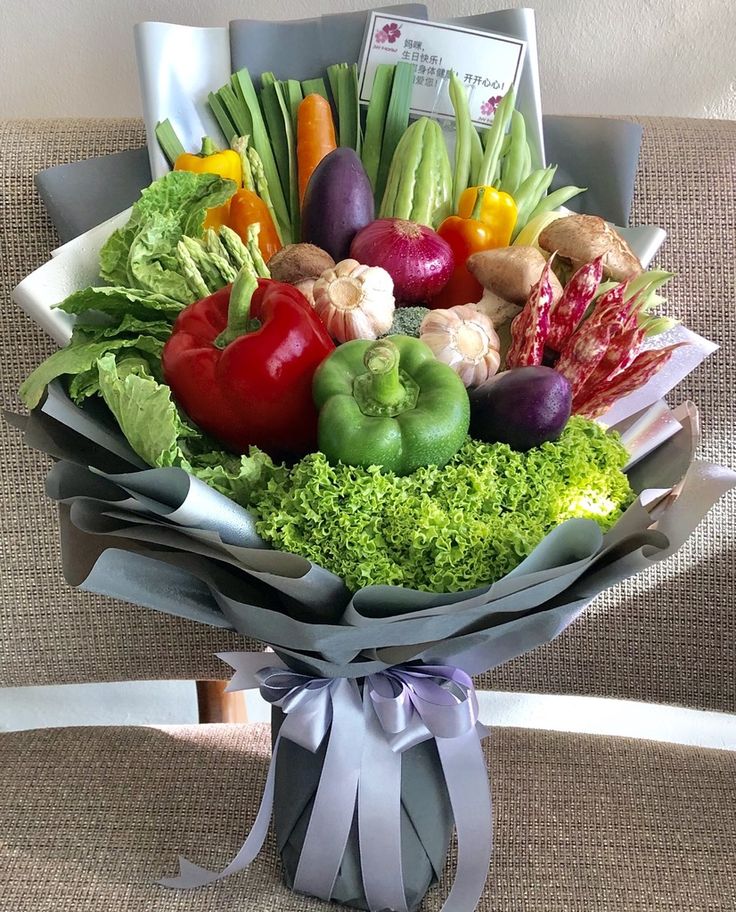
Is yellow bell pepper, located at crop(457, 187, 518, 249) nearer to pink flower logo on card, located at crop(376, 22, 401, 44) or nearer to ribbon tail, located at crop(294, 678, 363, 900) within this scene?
pink flower logo on card, located at crop(376, 22, 401, 44)

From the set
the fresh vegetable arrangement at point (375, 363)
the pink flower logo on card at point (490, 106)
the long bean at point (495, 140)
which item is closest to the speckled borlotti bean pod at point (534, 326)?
the fresh vegetable arrangement at point (375, 363)

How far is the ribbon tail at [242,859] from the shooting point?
2.54ft

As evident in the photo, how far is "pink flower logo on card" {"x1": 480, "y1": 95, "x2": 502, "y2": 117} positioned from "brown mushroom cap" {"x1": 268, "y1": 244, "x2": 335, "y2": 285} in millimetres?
324

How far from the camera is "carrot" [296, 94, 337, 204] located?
88 centimetres

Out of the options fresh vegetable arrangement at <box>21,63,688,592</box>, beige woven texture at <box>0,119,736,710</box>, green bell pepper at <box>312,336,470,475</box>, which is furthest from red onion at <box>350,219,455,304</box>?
beige woven texture at <box>0,119,736,710</box>

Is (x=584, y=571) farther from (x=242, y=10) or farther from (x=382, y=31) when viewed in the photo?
(x=242, y=10)

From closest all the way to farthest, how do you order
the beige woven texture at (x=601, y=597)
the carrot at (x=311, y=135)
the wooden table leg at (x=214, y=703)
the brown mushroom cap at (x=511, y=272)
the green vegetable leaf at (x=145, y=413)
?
the green vegetable leaf at (x=145, y=413) < the brown mushroom cap at (x=511, y=272) < the carrot at (x=311, y=135) < the beige woven texture at (x=601, y=597) < the wooden table leg at (x=214, y=703)

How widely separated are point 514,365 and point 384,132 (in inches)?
14.9

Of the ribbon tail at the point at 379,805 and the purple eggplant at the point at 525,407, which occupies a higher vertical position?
the purple eggplant at the point at 525,407

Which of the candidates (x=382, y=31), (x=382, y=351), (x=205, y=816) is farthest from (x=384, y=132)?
(x=205, y=816)

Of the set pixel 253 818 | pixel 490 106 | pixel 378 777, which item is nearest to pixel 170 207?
pixel 490 106

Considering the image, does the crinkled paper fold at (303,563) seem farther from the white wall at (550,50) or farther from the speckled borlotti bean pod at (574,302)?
the white wall at (550,50)

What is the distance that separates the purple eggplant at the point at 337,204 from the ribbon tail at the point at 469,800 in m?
0.42

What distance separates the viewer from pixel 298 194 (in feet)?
2.98
